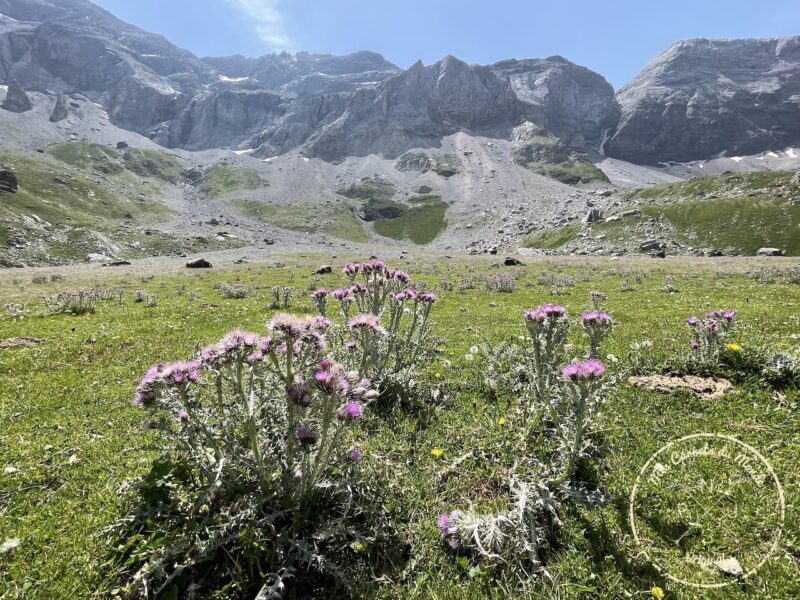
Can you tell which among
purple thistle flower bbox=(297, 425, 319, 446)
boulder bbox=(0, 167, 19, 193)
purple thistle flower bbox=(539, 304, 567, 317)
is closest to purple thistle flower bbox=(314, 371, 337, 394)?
purple thistle flower bbox=(297, 425, 319, 446)

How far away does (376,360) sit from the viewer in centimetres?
734

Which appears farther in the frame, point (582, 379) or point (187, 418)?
point (582, 379)

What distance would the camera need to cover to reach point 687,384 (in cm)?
748

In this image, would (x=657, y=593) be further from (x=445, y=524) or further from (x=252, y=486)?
(x=252, y=486)

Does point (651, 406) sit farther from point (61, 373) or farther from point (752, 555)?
point (61, 373)

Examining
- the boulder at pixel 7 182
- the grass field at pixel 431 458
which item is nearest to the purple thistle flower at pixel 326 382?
the grass field at pixel 431 458

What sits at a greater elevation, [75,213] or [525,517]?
[75,213]

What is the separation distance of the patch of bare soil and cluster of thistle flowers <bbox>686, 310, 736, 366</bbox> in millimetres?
535

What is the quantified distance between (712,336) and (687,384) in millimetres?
1260

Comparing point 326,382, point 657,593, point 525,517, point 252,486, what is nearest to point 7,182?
point 252,486

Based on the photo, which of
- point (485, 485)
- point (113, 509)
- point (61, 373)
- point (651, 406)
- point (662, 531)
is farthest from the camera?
point (61, 373)

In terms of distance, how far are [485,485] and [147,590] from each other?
382 centimetres

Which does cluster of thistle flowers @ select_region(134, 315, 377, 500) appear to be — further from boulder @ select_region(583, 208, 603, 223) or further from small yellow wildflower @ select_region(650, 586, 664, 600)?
boulder @ select_region(583, 208, 603, 223)

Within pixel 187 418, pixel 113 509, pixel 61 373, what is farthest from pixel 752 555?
pixel 61 373
